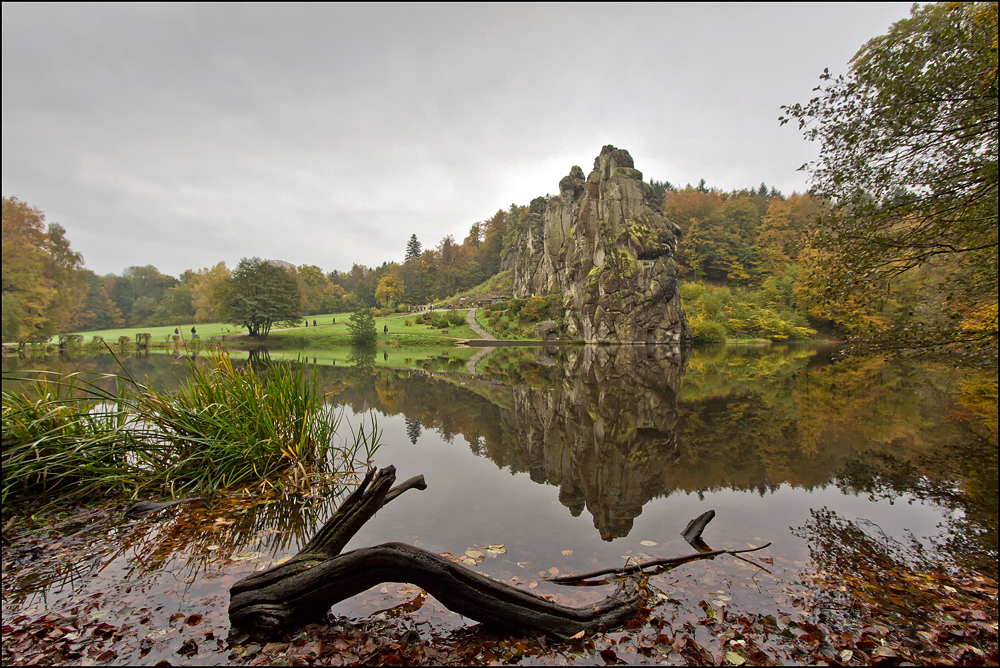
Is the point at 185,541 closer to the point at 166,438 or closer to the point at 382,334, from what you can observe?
the point at 166,438

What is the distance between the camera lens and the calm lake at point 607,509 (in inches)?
120

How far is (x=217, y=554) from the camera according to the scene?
3.60 metres

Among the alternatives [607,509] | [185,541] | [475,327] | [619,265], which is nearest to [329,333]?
[475,327]

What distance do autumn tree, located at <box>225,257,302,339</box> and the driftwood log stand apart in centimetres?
4539

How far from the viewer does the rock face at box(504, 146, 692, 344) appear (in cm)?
4175

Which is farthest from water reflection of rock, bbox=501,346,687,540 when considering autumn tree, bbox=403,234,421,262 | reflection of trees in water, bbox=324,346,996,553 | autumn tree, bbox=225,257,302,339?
autumn tree, bbox=403,234,421,262

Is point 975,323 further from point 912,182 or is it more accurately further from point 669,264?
point 669,264

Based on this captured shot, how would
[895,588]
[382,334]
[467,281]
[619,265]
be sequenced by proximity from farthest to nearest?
[467,281] → [382,334] → [619,265] → [895,588]

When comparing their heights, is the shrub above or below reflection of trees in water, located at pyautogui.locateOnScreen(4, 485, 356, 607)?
above

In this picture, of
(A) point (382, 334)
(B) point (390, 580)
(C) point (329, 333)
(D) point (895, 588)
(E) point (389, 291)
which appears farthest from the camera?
(E) point (389, 291)

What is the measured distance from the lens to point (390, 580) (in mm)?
2584

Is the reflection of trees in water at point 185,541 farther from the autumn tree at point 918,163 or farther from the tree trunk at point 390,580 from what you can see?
the autumn tree at point 918,163

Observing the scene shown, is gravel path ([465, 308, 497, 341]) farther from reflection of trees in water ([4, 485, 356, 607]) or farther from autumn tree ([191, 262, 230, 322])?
reflection of trees in water ([4, 485, 356, 607])

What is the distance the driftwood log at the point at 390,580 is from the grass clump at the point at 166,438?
9.75 feet
